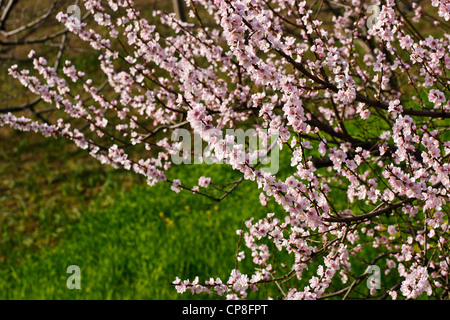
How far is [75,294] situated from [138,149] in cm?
420

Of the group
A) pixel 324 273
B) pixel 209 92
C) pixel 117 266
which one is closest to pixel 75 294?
pixel 117 266

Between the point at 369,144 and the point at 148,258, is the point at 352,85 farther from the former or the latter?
the point at 148,258

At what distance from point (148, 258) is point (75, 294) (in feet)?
2.56

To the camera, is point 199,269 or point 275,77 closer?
point 275,77

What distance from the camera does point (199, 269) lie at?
4.65m

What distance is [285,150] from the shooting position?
653 cm

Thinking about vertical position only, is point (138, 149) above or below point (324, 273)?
above

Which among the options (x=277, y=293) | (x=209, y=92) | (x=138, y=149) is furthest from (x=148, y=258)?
(x=138, y=149)

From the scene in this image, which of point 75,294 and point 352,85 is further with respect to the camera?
point 75,294

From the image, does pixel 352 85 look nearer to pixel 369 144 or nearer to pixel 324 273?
pixel 324 273
